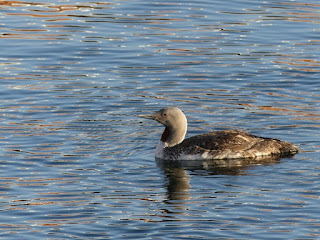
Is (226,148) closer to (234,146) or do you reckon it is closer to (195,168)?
(234,146)

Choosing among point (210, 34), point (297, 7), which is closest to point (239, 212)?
point (210, 34)

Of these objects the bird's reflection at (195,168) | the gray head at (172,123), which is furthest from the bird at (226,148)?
the gray head at (172,123)

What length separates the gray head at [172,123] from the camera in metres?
20.0

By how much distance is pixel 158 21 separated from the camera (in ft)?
95.0

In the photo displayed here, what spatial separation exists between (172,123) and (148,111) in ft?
7.03

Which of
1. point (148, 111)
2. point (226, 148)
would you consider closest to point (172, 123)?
point (226, 148)

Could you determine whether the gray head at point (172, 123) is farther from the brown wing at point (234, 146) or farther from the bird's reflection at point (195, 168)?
the bird's reflection at point (195, 168)

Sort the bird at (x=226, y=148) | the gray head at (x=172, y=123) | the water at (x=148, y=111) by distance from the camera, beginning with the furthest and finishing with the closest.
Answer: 1. the gray head at (x=172, y=123)
2. the bird at (x=226, y=148)
3. the water at (x=148, y=111)

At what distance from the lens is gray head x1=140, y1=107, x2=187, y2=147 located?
20.0m

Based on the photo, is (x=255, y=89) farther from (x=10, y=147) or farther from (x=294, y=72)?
(x=10, y=147)

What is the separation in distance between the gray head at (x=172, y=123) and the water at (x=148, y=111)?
0.51m

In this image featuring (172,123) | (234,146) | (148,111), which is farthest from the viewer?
(148,111)

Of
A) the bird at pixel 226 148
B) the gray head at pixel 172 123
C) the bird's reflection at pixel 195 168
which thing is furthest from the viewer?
the gray head at pixel 172 123

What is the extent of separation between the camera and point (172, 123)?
2003cm
